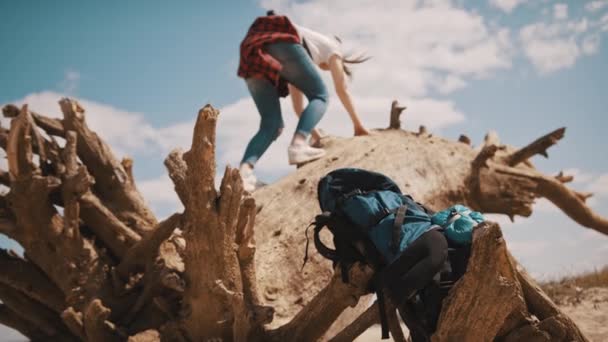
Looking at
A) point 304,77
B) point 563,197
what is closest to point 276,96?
point 304,77

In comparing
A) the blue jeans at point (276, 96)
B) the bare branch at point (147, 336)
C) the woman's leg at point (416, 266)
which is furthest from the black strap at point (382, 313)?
the blue jeans at point (276, 96)

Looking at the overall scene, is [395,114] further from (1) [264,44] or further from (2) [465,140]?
(1) [264,44]

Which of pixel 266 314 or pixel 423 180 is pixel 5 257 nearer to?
pixel 266 314

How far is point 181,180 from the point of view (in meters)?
3.39

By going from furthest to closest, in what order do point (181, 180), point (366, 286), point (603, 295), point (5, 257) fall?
point (603, 295), point (5, 257), point (181, 180), point (366, 286)

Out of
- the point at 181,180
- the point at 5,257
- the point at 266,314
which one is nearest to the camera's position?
the point at 266,314

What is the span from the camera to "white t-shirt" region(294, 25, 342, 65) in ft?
16.8

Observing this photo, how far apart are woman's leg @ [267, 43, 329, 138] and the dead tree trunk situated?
395mm

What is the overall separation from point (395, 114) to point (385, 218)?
360cm

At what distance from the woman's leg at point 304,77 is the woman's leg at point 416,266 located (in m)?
2.63

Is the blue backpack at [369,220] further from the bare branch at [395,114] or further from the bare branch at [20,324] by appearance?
the bare branch at [395,114]

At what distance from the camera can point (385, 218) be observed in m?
2.53

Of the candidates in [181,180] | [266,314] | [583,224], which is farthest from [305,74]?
[583,224]

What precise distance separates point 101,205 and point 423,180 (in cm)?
280
